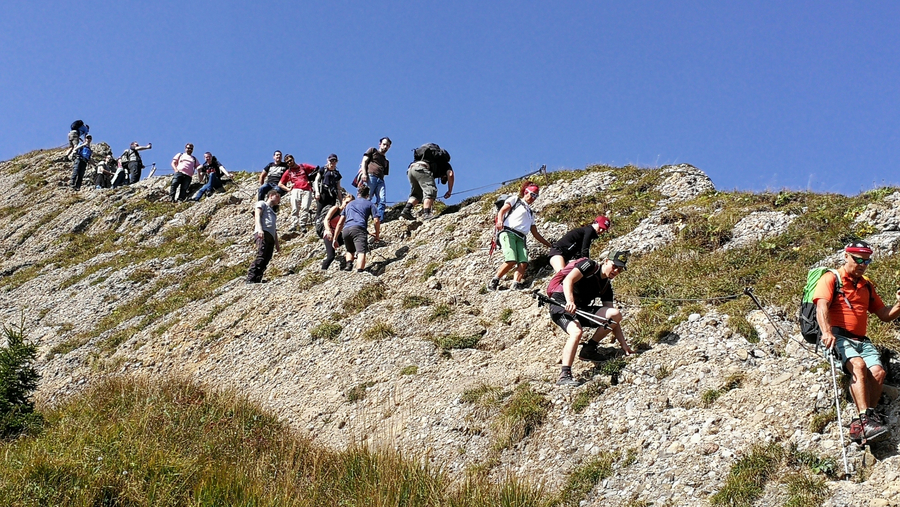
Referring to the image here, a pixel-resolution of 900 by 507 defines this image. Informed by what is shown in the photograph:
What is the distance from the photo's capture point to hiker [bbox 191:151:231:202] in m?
28.5

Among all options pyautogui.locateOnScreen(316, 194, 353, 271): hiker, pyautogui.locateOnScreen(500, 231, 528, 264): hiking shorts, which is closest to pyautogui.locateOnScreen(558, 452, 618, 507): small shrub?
pyautogui.locateOnScreen(500, 231, 528, 264): hiking shorts

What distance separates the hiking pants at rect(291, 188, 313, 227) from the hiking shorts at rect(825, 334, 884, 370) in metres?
17.1

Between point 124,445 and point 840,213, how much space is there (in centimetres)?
1296

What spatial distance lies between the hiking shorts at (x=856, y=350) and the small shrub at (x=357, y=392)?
24.2 feet

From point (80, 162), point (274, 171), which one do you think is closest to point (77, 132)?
point (80, 162)

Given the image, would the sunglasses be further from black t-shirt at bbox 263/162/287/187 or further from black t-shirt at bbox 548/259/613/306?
black t-shirt at bbox 263/162/287/187

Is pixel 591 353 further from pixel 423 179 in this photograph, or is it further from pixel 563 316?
pixel 423 179

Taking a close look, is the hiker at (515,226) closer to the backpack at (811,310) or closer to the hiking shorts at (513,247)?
the hiking shorts at (513,247)

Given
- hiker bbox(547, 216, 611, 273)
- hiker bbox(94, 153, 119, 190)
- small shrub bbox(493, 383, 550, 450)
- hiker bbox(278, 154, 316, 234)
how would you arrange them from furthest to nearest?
1. hiker bbox(94, 153, 119, 190)
2. hiker bbox(278, 154, 316, 234)
3. hiker bbox(547, 216, 611, 273)
4. small shrub bbox(493, 383, 550, 450)

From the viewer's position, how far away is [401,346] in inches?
534

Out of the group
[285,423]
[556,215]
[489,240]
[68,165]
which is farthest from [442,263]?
[68,165]

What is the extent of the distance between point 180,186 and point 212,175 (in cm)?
166

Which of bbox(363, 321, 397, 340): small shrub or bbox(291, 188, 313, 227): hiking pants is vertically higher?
bbox(291, 188, 313, 227): hiking pants

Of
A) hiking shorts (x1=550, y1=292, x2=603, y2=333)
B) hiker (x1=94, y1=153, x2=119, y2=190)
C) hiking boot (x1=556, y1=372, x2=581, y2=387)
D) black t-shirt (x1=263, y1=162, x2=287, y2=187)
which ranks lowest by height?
hiking boot (x1=556, y1=372, x2=581, y2=387)
